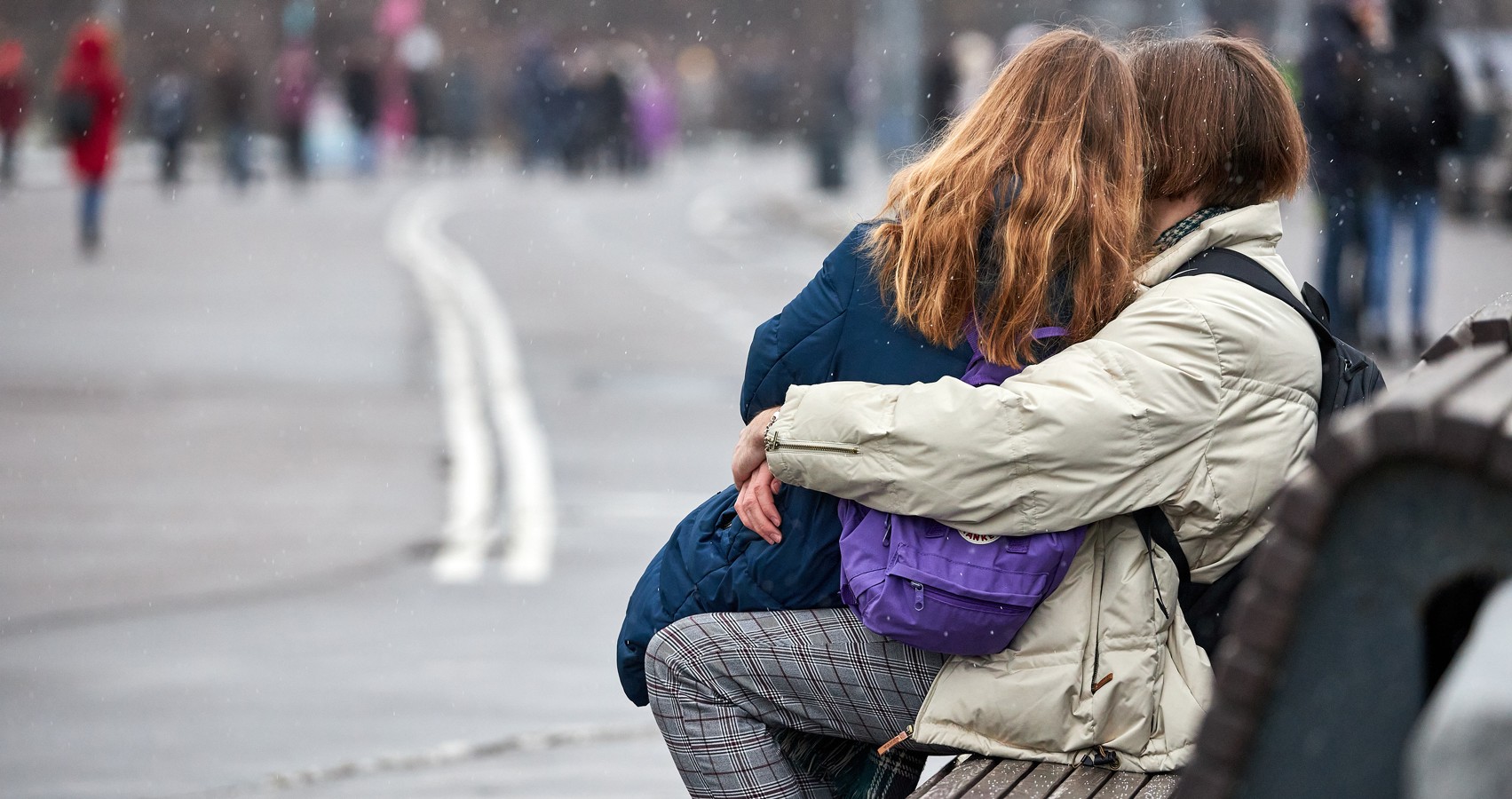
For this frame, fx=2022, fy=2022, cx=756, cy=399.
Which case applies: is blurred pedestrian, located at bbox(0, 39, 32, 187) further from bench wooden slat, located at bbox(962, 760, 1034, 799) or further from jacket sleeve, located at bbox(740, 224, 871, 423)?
bench wooden slat, located at bbox(962, 760, 1034, 799)

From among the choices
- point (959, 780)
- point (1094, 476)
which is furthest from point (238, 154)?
point (1094, 476)

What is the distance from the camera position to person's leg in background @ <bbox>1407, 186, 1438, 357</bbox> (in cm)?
1117

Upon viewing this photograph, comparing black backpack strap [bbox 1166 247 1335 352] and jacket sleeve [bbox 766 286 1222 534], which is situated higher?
black backpack strap [bbox 1166 247 1335 352]

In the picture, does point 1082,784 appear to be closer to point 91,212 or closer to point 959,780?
point 959,780

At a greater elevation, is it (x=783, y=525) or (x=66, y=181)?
(x=783, y=525)

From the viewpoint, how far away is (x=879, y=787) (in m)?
3.22

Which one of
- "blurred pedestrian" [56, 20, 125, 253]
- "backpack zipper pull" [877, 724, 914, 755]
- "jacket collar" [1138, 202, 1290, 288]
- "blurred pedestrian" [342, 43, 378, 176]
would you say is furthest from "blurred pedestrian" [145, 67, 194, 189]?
"jacket collar" [1138, 202, 1290, 288]

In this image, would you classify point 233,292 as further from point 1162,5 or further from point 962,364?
point 1162,5

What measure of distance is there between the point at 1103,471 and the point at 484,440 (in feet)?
24.9

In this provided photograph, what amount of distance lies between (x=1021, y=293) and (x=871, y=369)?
0.25 meters

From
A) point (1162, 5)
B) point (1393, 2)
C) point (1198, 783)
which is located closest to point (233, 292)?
point (1393, 2)

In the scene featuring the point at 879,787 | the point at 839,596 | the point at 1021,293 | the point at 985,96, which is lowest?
the point at 879,787

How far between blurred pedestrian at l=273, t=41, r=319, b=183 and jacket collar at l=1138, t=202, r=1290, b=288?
31.6 meters

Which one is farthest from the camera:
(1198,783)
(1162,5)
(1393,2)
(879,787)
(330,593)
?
(1162,5)
